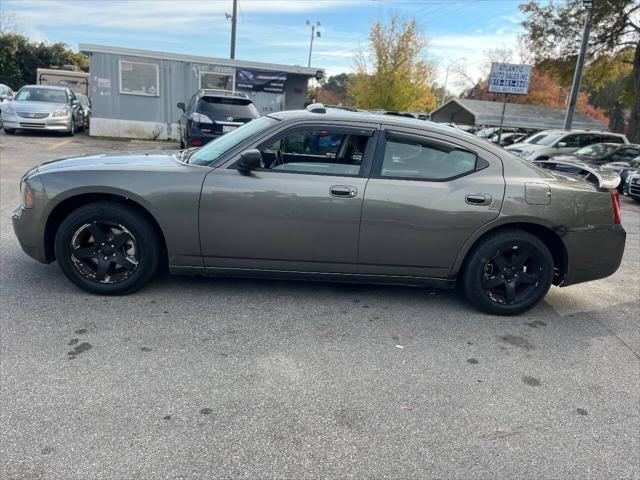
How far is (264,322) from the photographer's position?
3.77 metres

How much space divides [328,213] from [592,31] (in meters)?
21.9

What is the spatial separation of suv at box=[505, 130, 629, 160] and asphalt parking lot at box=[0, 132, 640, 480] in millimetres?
12558

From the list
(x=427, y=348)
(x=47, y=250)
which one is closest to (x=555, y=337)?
(x=427, y=348)

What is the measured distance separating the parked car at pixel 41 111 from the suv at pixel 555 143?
14.2 metres

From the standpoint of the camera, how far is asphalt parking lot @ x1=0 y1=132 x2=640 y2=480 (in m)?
2.39

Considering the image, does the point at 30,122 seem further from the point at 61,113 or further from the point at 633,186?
the point at 633,186

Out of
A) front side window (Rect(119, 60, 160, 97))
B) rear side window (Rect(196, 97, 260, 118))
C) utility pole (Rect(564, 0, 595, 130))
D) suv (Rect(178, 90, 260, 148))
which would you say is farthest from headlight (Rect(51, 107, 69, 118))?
utility pole (Rect(564, 0, 595, 130))

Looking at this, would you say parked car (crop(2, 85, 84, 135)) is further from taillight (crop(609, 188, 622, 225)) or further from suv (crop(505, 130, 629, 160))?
taillight (crop(609, 188, 622, 225))

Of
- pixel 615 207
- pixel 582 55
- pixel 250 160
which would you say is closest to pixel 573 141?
pixel 582 55

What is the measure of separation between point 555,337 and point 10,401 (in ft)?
11.9

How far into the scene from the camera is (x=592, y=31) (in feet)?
68.6

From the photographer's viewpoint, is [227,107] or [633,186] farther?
[633,186]

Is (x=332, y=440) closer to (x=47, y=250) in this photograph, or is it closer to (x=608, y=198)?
(x=47, y=250)

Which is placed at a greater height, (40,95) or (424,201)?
(40,95)
